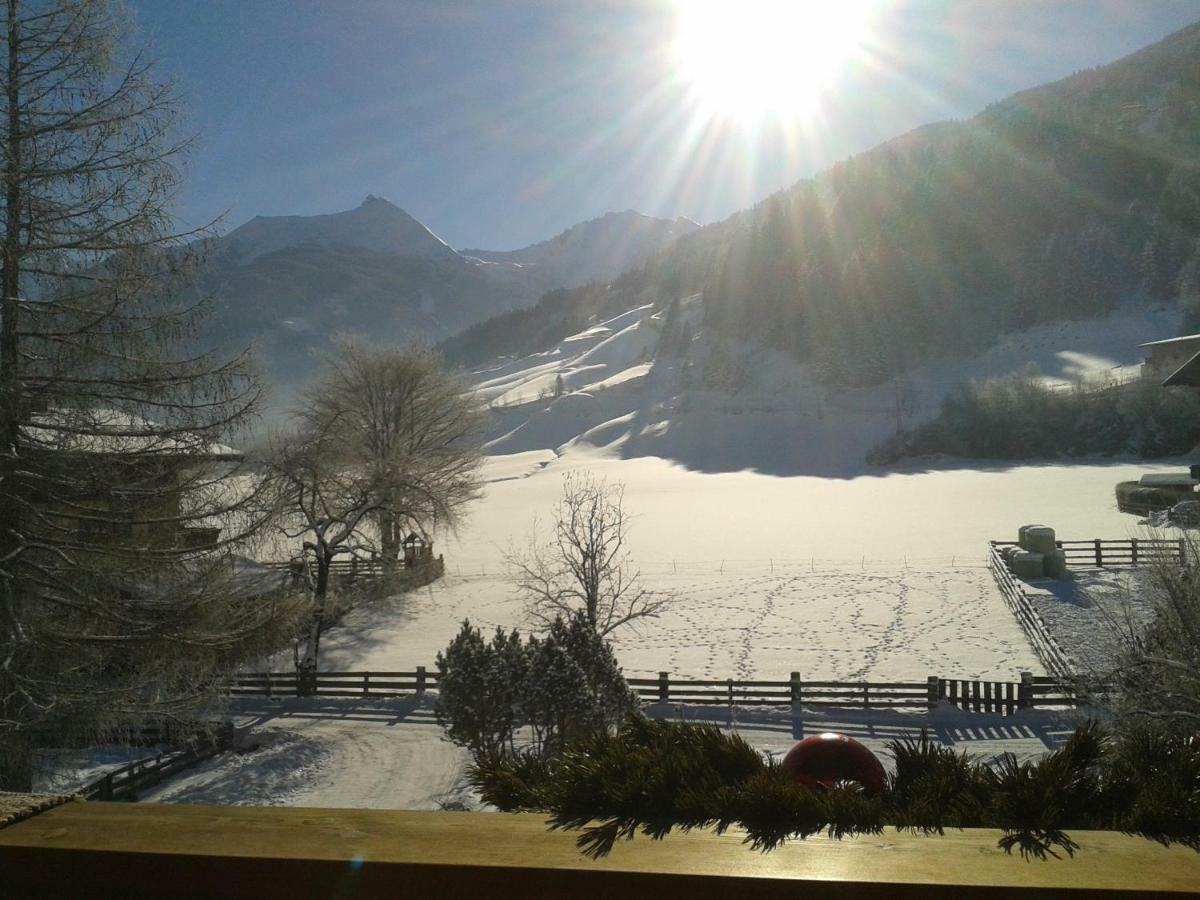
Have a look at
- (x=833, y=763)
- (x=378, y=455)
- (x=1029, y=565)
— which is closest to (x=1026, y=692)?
(x=1029, y=565)

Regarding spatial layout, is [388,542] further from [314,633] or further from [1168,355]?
[1168,355]

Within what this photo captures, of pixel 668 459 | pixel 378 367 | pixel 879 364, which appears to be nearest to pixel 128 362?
pixel 378 367

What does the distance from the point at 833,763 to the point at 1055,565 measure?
30.6 meters

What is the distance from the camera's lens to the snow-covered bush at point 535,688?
500 inches

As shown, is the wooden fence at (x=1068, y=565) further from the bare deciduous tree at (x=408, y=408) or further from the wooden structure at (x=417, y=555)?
the wooden structure at (x=417, y=555)

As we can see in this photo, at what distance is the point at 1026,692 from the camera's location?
663 inches

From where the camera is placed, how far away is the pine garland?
2074 millimetres

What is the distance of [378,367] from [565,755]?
3484 centimetres

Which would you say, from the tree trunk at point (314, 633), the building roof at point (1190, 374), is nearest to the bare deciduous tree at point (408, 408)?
the tree trunk at point (314, 633)

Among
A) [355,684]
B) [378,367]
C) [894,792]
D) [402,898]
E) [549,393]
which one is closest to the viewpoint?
[402,898]

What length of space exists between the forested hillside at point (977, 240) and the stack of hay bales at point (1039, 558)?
87976 mm

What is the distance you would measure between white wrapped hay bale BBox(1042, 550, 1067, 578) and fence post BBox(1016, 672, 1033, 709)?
567 inches

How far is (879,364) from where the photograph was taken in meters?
115

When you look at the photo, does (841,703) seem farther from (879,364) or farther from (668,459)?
(879,364)
